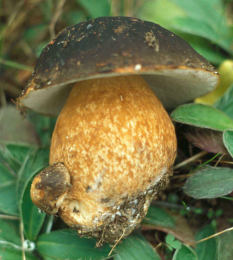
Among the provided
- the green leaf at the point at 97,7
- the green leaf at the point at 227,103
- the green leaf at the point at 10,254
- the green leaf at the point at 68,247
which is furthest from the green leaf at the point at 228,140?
the green leaf at the point at 97,7

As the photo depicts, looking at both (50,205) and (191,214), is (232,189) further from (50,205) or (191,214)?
(50,205)

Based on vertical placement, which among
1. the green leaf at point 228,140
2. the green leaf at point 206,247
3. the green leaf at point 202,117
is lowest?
the green leaf at point 206,247

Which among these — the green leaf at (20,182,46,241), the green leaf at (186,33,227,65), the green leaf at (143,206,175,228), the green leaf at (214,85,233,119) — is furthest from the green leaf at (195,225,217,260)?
the green leaf at (186,33,227,65)

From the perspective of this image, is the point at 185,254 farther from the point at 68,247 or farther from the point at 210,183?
the point at 68,247

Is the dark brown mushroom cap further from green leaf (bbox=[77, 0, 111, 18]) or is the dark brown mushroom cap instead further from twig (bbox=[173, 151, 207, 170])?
green leaf (bbox=[77, 0, 111, 18])

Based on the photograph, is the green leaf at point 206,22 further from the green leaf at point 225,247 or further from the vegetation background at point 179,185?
the green leaf at point 225,247

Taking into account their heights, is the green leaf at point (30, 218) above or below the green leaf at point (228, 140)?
below

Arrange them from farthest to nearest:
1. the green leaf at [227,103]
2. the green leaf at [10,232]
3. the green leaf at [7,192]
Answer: the green leaf at [227,103], the green leaf at [7,192], the green leaf at [10,232]

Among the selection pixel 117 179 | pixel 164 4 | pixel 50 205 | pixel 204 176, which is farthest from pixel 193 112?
pixel 164 4
